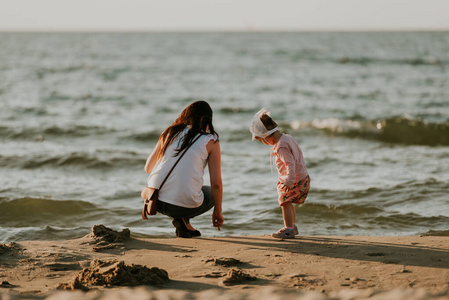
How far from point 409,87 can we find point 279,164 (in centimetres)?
2075

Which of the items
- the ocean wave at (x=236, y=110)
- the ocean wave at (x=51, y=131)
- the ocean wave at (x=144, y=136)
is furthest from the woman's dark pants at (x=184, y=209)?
the ocean wave at (x=236, y=110)

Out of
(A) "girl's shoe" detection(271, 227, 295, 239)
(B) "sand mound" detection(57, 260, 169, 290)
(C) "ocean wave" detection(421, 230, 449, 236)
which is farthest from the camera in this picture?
(C) "ocean wave" detection(421, 230, 449, 236)

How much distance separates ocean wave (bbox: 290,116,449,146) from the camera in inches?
516

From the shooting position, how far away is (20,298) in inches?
128

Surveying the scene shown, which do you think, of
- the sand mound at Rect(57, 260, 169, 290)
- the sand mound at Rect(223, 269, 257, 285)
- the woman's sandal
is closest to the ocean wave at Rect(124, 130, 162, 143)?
the woman's sandal

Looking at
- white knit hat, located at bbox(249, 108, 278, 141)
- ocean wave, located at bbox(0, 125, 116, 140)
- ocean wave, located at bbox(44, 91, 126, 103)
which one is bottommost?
white knit hat, located at bbox(249, 108, 278, 141)

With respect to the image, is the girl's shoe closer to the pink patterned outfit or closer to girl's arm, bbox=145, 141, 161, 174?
the pink patterned outfit

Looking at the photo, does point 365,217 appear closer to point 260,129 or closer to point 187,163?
point 260,129

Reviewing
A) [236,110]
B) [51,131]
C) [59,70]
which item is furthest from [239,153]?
[59,70]

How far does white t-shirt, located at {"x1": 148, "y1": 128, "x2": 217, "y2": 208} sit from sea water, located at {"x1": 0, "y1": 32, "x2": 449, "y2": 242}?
4.47ft

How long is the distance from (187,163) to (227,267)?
1107mm

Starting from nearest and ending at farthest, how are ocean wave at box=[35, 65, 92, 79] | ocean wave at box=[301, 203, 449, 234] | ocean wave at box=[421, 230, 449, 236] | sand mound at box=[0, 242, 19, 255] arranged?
sand mound at box=[0, 242, 19, 255]
ocean wave at box=[421, 230, 449, 236]
ocean wave at box=[301, 203, 449, 234]
ocean wave at box=[35, 65, 92, 79]

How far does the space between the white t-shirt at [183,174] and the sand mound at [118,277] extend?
1.09 meters

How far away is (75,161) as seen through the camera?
10.0 metres
